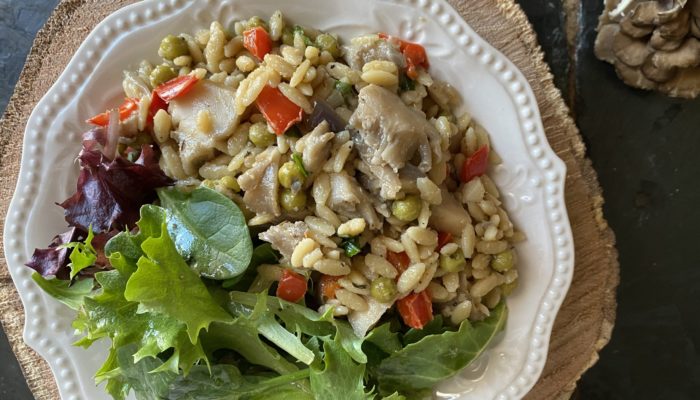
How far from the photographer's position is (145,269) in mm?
2088

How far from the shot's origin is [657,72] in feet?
9.49

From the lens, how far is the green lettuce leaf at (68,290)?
2.38m

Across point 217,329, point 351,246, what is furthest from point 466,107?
point 217,329

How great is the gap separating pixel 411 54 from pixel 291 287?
3.25 feet

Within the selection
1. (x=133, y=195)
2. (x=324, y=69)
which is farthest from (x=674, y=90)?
(x=133, y=195)

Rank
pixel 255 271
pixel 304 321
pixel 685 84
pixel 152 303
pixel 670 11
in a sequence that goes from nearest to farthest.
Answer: pixel 152 303, pixel 304 321, pixel 255 271, pixel 670 11, pixel 685 84

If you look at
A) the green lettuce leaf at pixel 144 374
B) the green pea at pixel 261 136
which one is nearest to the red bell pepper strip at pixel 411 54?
the green pea at pixel 261 136

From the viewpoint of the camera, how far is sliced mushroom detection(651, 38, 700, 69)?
2793 mm

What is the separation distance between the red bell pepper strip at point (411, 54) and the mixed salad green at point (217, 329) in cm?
84

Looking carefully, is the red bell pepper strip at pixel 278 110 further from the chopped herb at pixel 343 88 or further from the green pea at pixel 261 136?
the chopped herb at pixel 343 88

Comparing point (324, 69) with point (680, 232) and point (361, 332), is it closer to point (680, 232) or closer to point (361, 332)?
point (361, 332)

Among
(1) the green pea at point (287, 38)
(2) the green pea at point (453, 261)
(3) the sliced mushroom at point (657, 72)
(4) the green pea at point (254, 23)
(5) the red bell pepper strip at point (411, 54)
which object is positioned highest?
(4) the green pea at point (254, 23)

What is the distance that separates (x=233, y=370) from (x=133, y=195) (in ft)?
2.52

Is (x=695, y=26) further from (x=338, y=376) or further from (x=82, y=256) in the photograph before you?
(x=82, y=256)
